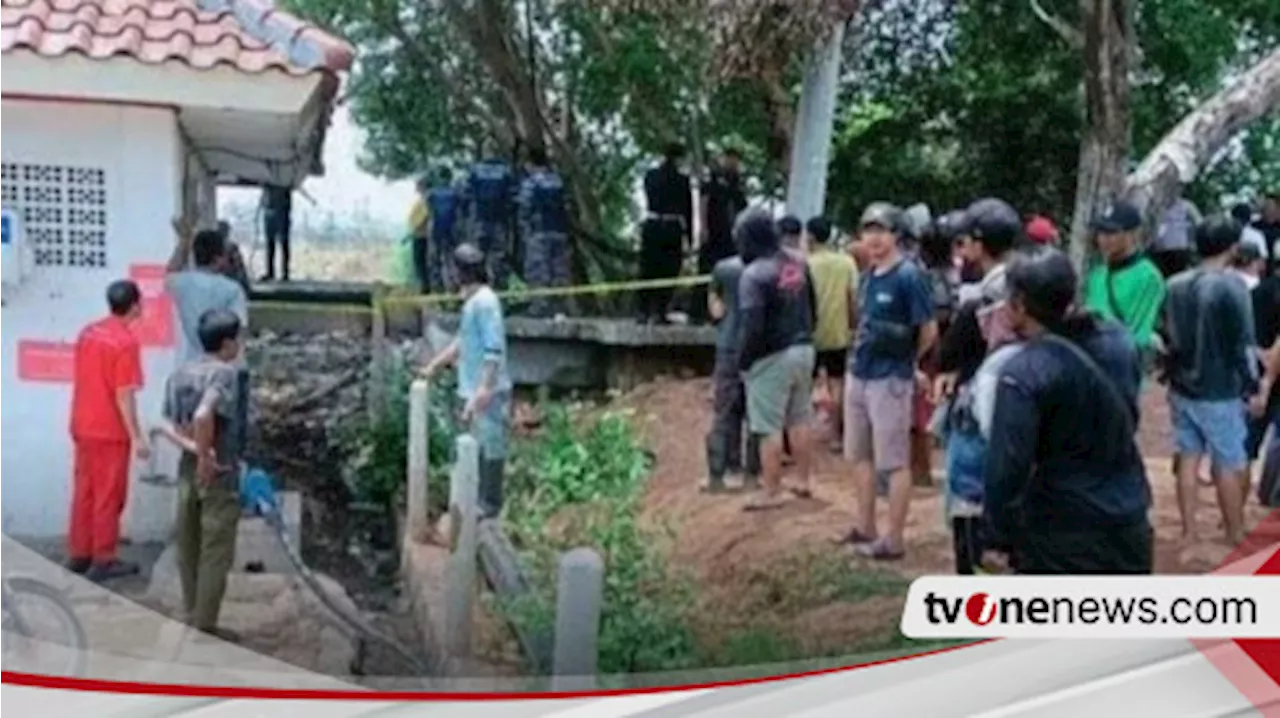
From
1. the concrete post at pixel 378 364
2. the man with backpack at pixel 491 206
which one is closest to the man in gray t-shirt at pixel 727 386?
the man with backpack at pixel 491 206

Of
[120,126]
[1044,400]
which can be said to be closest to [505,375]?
[120,126]

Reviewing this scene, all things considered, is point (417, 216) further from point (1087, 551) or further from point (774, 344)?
point (1087, 551)

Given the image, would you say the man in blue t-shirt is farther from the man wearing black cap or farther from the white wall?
the man wearing black cap

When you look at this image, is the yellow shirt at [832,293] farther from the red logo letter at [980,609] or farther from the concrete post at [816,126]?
the red logo letter at [980,609]

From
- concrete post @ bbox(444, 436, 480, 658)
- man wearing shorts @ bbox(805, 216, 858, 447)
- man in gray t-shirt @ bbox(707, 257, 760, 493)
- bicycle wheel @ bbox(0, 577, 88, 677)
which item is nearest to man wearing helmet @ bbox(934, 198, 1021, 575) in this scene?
man wearing shorts @ bbox(805, 216, 858, 447)

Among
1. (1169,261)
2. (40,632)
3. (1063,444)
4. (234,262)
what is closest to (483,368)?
(234,262)
